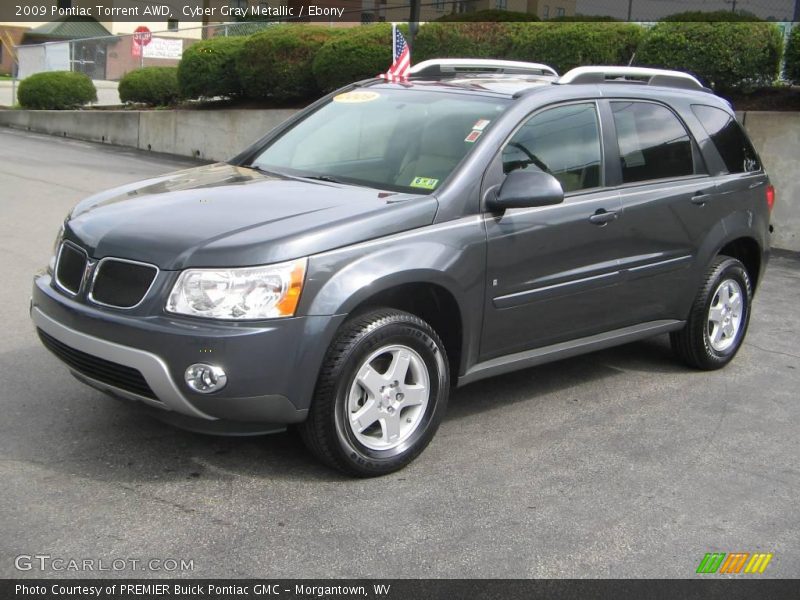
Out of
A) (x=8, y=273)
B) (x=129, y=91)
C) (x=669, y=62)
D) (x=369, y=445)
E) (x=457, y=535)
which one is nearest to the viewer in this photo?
(x=457, y=535)

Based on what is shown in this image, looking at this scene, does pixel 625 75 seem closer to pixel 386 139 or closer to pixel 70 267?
pixel 386 139

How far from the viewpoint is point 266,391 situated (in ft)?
13.6

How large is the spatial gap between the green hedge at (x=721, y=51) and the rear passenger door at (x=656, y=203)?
24.0 feet

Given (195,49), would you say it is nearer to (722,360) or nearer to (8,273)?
(8,273)

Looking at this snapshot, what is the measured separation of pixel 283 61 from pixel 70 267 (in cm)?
1448

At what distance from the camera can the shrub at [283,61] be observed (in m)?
18.4

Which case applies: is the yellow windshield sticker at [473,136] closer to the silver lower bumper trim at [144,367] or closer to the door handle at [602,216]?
the door handle at [602,216]

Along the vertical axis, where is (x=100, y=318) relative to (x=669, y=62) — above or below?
below

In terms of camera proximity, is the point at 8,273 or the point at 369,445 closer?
the point at 369,445

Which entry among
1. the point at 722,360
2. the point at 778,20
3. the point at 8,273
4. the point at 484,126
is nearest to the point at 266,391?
the point at 484,126

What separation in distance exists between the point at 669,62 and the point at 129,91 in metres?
14.4

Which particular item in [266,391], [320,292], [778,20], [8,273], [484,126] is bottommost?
[8,273]

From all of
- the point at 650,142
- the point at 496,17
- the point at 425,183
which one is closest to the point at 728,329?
the point at 650,142

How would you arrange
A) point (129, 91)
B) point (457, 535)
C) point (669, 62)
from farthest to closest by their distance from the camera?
point (129, 91), point (669, 62), point (457, 535)
